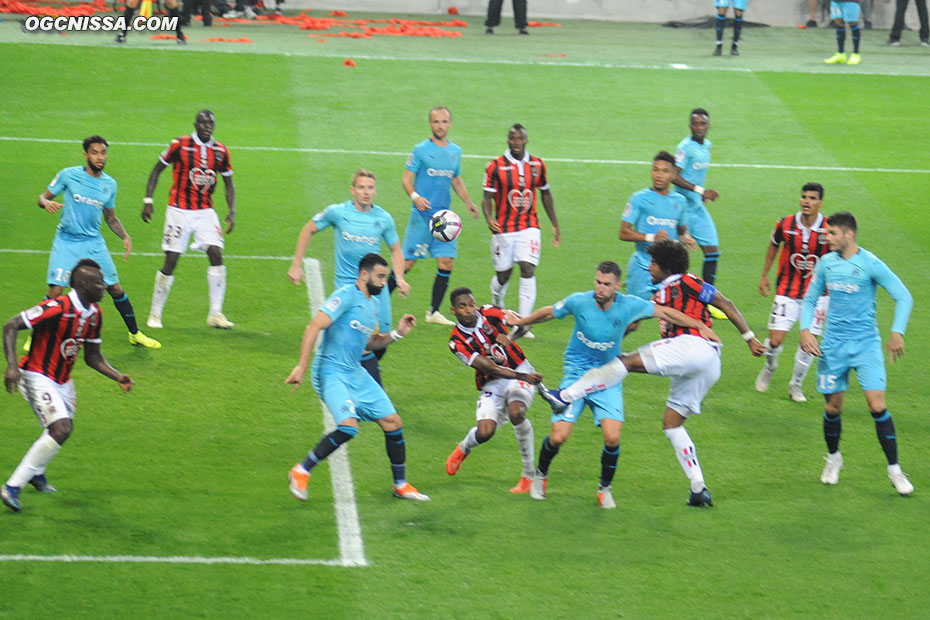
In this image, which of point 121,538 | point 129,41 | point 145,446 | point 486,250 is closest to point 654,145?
point 486,250

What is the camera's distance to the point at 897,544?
9602 millimetres

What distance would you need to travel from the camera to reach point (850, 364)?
10.3 m

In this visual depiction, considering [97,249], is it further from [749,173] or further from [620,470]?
[749,173]

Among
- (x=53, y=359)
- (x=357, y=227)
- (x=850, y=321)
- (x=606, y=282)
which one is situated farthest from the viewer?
(x=357, y=227)

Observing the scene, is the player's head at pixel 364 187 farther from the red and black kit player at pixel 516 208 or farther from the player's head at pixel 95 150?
the player's head at pixel 95 150

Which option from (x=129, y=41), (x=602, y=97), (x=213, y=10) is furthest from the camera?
(x=213, y=10)

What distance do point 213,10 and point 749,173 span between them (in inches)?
586

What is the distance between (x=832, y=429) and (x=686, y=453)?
55.5 inches

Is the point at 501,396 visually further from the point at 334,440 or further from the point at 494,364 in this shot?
the point at 334,440

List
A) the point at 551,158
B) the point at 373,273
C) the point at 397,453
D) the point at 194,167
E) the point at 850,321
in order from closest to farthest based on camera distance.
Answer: the point at 373,273 → the point at 397,453 → the point at 850,321 → the point at 194,167 → the point at 551,158

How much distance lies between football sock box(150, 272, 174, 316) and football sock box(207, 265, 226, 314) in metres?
0.45

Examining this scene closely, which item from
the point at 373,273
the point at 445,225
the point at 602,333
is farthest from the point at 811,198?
the point at 373,273

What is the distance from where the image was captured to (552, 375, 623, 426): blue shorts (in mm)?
9758

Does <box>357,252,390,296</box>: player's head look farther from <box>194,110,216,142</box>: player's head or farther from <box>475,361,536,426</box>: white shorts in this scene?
<box>194,110,216,142</box>: player's head
